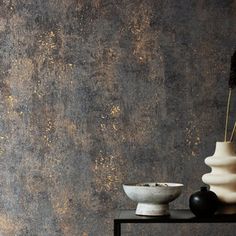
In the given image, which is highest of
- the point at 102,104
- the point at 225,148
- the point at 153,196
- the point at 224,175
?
the point at 102,104

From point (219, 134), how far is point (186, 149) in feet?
0.60

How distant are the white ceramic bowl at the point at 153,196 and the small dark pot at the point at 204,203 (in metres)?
0.09

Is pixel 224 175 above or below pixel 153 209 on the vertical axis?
above

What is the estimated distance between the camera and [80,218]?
11.4 feet

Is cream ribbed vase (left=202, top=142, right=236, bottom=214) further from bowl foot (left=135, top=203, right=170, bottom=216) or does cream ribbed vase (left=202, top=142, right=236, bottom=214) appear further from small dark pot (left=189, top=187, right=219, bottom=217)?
bowl foot (left=135, top=203, right=170, bottom=216)

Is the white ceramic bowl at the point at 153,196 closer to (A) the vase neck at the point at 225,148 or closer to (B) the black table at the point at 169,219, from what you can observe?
(B) the black table at the point at 169,219

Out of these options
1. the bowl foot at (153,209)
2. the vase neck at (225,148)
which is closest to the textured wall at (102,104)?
the vase neck at (225,148)

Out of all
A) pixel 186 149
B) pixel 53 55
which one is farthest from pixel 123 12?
pixel 186 149

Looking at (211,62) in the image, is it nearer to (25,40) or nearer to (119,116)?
(119,116)

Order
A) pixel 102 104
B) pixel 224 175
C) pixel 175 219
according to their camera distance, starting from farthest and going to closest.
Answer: pixel 102 104
pixel 224 175
pixel 175 219

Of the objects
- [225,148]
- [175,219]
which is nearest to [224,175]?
[225,148]

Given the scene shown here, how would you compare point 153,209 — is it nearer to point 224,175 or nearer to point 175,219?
point 175,219

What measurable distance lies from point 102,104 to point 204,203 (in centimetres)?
79

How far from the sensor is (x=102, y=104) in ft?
11.4
